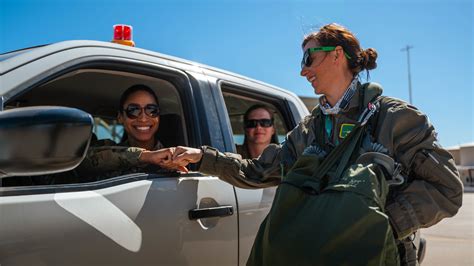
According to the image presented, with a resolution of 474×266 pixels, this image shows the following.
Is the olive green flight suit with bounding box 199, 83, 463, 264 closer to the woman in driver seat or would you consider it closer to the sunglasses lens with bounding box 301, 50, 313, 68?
the sunglasses lens with bounding box 301, 50, 313, 68

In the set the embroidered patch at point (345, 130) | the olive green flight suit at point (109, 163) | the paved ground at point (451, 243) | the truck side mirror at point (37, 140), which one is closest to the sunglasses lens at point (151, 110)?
the olive green flight suit at point (109, 163)

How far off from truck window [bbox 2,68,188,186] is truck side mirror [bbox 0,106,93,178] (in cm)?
103

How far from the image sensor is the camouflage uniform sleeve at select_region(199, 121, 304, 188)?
82.8 inches

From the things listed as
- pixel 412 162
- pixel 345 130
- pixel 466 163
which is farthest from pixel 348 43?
pixel 466 163

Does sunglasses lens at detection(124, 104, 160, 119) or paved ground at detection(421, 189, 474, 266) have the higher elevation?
sunglasses lens at detection(124, 104, 160, 119)

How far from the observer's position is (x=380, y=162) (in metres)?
1.54

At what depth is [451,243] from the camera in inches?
291

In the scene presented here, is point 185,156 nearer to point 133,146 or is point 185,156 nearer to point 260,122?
point 133,146

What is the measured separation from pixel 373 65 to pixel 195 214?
3.43ft

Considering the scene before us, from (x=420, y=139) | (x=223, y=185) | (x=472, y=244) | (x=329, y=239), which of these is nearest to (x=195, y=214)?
(x=223, y=185)

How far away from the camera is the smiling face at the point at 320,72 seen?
6.38 ft

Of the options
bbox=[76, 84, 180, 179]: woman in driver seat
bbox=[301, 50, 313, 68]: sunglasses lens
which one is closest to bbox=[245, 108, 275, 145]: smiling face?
bbox=[76, 84, 180, 179]: woman in driver seat

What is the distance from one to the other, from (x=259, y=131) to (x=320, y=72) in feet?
4.90

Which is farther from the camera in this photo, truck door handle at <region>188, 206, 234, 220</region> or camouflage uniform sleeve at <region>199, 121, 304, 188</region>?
camouflage uniform sleeve at <region>199, 121, 304, 188</region>
